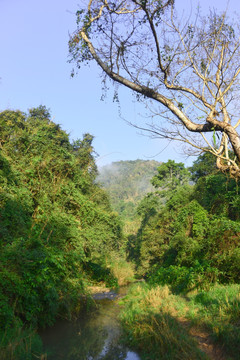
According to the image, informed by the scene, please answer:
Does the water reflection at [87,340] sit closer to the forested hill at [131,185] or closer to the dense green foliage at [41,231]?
the dense green foliage at [41,231]

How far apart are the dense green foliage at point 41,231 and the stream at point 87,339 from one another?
1.78ft

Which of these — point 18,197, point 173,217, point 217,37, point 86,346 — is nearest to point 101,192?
point 173,217

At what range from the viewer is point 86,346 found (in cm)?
799

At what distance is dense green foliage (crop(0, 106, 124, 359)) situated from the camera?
7.32 m

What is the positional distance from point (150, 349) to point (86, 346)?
1.89 metres

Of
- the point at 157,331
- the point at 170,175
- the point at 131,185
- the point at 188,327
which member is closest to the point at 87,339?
the point at 157,331

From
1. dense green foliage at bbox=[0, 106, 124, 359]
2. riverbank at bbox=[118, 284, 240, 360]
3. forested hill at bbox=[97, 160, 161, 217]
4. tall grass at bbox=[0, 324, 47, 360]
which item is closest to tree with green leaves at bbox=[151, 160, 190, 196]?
dense green foliage at bbox=[0, 106, 124, 359]

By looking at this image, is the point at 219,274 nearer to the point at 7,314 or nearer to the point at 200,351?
the point at 200,351

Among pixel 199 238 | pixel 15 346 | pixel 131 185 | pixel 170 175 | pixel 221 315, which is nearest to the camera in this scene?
pixel 15 346

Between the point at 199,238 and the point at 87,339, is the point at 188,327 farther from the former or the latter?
the point at 199,238

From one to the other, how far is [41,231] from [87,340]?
3.54 metres

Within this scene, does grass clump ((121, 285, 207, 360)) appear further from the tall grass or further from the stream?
the tall grass

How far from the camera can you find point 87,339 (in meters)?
8.46

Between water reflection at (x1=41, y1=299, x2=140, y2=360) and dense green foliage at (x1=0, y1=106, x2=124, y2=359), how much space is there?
0.56 metres
